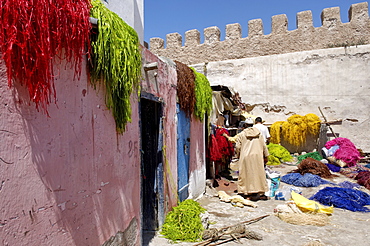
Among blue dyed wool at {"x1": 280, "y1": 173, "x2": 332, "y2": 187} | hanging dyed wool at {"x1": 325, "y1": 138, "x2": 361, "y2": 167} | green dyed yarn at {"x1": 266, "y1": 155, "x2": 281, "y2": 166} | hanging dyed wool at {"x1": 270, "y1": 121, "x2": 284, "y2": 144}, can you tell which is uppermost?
hanging dyed wool at {"x1": 270, "y1": 121, "x2": 284, "y2": 144}

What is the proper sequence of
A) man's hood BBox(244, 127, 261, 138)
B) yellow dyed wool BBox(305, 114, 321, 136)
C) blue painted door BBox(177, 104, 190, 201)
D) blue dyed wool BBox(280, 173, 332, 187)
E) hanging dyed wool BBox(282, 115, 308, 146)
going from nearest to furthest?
blue painted door BBox(177, 104, 190, 201), man's hood BBox(244, 127, 261, 138), blue dyed wool BBox(280, 173, 332, 187), yellow dyed wool BBox(305, 114, 321, 136), hanging dyed wool BBox(282, 115, 308, 146)

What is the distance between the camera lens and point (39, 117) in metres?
2.03

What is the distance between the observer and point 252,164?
6633 mm

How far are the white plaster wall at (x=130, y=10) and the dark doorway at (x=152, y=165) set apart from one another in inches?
130

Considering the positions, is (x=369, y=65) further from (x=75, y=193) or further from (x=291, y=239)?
(x=75, y=193)

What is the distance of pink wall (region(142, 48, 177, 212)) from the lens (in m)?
4.67

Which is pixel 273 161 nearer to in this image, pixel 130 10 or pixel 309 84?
pixel 309 84

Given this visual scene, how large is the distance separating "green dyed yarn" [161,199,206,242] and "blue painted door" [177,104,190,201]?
0.65m

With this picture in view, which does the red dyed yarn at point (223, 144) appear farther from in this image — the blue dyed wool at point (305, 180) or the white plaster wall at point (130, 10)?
the white plaster wall at point (130, 10)

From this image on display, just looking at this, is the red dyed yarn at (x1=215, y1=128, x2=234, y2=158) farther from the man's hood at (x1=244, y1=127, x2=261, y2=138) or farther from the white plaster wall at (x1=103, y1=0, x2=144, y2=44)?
the white plaster wall at (x1=103, y1=0, x2=144, y2=44)

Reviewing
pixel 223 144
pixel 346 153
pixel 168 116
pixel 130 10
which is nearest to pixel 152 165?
pixel 168 116

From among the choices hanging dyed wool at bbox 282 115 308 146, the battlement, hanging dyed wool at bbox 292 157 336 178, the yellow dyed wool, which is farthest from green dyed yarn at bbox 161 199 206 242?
the battlement

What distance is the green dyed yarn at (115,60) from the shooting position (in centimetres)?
261

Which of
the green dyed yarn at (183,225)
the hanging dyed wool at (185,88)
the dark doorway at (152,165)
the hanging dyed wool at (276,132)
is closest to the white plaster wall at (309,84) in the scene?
the hanging dyed wool at (276,132)
